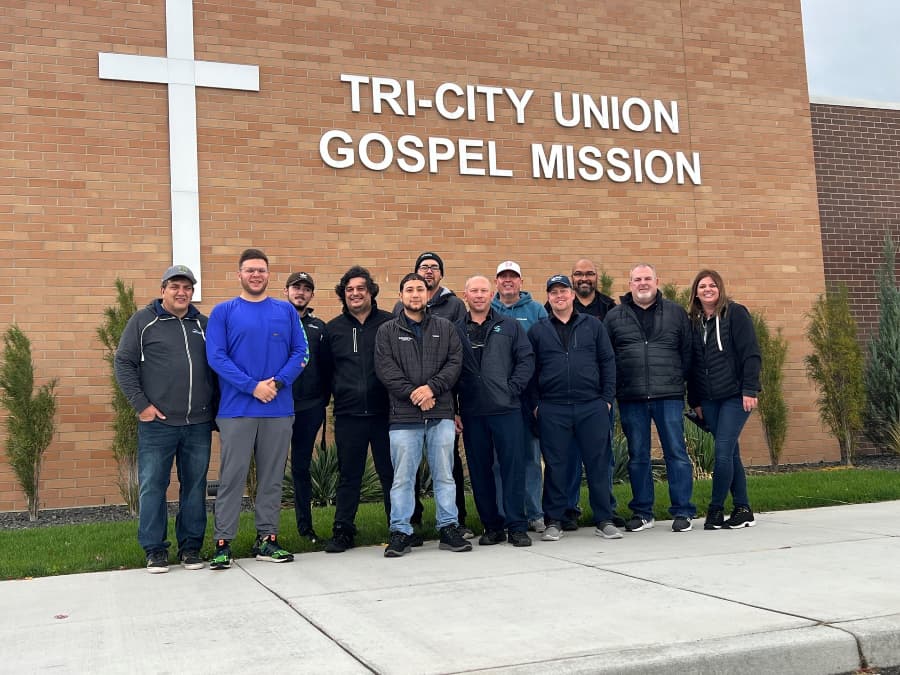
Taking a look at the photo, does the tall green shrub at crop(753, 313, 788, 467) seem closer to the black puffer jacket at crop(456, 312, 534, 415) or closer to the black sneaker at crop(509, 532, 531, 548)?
the black puffer jacket at crop(456, 312, 534, 415)

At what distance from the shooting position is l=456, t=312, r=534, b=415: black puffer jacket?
6.49 meters

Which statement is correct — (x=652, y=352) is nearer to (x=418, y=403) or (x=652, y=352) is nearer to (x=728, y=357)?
(x=728, y=357)

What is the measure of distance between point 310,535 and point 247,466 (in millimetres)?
1107

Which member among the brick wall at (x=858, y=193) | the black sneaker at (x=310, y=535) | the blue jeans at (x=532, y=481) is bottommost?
the black sneaker at (x=310, y=535)

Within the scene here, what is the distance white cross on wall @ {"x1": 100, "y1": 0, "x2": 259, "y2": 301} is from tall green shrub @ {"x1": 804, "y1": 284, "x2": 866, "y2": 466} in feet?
26.1

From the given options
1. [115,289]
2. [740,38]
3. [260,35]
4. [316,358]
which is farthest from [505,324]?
[740,38]

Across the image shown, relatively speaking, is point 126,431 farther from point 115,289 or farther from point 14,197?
point 14,197

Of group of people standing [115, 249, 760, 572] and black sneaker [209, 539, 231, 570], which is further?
group of people standing [115, 249, 760, 572]

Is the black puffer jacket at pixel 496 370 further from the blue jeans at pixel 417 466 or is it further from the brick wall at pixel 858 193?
the brick wall at pixel 858 193

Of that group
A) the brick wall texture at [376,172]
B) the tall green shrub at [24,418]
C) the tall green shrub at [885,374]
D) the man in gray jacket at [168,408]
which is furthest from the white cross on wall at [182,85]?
the tall green shrub at [885,374]

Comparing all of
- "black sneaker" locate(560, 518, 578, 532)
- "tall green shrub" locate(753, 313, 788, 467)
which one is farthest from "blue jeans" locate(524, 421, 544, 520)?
"tall green shrub" locate(753, 313, 788, 467)

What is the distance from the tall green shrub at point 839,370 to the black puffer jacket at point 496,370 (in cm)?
674

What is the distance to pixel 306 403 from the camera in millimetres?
6934

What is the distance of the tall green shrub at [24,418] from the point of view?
9086mm
